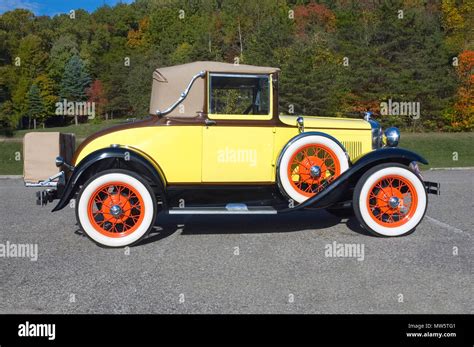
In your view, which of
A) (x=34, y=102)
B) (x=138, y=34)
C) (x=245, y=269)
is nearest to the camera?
(x=245, y=269)

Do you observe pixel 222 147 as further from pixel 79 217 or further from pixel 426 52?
pixel 426 52

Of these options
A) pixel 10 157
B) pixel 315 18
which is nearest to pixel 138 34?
pixel 315 18

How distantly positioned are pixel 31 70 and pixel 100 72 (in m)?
7.98

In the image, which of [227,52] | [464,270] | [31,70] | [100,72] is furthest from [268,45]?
[464,270]

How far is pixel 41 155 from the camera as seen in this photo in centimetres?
625

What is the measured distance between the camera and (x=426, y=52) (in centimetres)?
3544

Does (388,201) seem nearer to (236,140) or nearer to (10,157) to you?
(236,140)

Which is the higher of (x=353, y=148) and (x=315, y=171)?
(x=353, y=148)

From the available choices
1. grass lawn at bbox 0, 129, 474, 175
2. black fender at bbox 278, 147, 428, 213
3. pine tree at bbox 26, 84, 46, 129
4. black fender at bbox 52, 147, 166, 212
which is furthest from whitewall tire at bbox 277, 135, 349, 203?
pine tree at bbox 26, 84, 46, 129

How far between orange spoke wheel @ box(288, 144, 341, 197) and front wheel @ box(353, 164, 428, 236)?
1.33 ft

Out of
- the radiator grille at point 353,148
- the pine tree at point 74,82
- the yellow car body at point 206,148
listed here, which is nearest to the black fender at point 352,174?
the radiator grille at point 353,148

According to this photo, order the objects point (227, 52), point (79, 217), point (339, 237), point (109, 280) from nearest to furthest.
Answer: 1. point (109, 280)
2. point (79, 217)
3. point (339, 237)
4. point (227, 52)

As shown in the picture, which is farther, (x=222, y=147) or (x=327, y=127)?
(x=327, y=127)

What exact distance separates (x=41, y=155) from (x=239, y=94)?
8.78 ft
